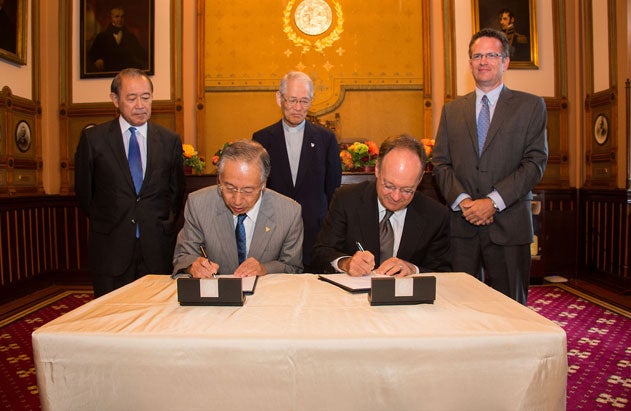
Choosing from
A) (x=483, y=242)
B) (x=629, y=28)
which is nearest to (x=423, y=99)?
(x=629, y=28)

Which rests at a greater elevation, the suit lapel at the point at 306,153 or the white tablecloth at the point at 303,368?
the suit lapel at the point at 306,153

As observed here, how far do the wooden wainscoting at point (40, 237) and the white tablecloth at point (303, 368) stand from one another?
470 centimetres

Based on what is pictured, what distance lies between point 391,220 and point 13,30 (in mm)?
5269

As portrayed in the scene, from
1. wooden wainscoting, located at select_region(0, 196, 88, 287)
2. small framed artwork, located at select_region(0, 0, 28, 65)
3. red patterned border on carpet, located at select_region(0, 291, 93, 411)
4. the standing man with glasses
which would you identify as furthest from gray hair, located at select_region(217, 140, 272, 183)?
small framed artwork, located at select_region(0, 0, 28, 65)

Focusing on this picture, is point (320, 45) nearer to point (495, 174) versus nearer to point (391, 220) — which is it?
point (495, 174)

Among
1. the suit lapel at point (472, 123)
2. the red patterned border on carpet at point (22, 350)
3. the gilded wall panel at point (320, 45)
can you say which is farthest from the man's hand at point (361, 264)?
the gilded wall panel at point (320, 45)

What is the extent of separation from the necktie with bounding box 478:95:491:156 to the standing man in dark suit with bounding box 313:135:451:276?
2.04 ft

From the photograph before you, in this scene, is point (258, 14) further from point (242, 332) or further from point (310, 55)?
point (242, 332)

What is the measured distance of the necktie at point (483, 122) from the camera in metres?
2.85

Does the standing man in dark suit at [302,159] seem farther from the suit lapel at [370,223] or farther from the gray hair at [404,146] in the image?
the gray hair at [404,146]

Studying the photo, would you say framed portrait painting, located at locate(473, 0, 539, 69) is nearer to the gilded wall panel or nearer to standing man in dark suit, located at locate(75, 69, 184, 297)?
the gilded wall panel

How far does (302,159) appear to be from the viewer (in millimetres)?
3518

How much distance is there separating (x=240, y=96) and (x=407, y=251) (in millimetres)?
5240

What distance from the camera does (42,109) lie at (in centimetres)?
653
